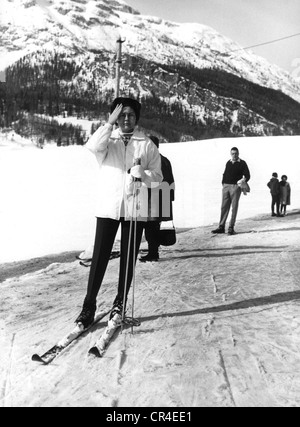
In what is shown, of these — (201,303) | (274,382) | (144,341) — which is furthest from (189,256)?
(274,382)

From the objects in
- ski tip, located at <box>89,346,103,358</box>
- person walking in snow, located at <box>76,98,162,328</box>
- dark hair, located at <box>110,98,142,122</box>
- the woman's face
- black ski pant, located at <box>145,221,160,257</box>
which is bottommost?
ski tip, located at <box>89,346,103,358</box>

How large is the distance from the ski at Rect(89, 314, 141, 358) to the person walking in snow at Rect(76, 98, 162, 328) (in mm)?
91

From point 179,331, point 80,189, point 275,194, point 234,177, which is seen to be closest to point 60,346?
point 179,331

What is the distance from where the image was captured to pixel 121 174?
3.99 meters

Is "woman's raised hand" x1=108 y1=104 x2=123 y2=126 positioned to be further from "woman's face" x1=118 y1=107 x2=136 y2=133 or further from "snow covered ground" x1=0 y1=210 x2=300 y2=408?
"snow covered ground" x1=0 y1=210 x2=300 y2=408

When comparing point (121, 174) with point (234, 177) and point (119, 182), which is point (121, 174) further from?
point (234, 177)

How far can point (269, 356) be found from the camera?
3498 mm

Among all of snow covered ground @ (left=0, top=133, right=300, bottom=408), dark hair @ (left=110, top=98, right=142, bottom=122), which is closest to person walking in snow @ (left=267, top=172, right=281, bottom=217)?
snow covered ground @ (left=0, top=133, right=300, bottom=408)

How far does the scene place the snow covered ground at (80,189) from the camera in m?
13.9

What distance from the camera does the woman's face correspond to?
13.0ft

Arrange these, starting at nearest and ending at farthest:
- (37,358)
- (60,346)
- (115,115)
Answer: (37,358), (60,346), (115,115)

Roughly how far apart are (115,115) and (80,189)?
19716mm
